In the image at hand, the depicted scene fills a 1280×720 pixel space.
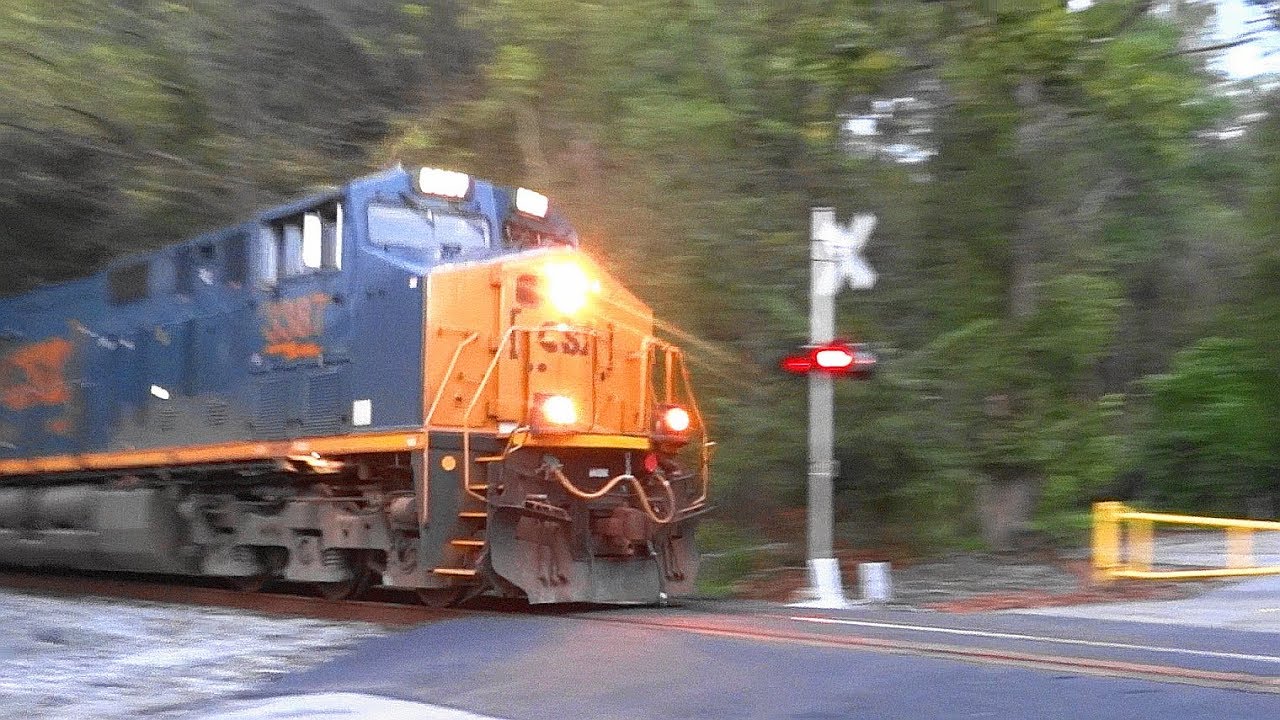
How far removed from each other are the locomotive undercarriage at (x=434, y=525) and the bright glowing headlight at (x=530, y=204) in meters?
2.47

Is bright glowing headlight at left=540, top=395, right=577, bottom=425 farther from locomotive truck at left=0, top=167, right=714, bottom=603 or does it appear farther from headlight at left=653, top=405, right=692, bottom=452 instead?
headlight at left=653, top=405, right=692, bottom=452

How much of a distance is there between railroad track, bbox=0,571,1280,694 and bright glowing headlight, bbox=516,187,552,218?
11.0 ft

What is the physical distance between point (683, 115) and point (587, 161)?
6.92 feet

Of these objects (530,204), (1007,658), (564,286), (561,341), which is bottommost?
(1007,658)

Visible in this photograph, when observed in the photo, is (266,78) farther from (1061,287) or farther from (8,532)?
(1061,287)

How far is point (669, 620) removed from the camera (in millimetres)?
9094

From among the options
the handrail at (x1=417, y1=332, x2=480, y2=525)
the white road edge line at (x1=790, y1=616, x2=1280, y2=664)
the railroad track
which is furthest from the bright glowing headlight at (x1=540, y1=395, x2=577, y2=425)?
the white road edge line at (x1=790, y1=616, x2=1280, y2=664)

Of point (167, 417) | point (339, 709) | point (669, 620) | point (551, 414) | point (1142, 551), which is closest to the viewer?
point (339, 709)

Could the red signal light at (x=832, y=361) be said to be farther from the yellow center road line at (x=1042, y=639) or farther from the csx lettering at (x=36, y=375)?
the csx lettering at (x=36, y=375)

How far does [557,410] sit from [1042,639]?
148 inches

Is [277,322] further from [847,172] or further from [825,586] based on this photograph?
[847,172]

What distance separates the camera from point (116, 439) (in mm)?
13539

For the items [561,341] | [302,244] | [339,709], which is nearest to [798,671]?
[339,709]

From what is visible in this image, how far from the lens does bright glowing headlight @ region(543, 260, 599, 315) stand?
416 inches
